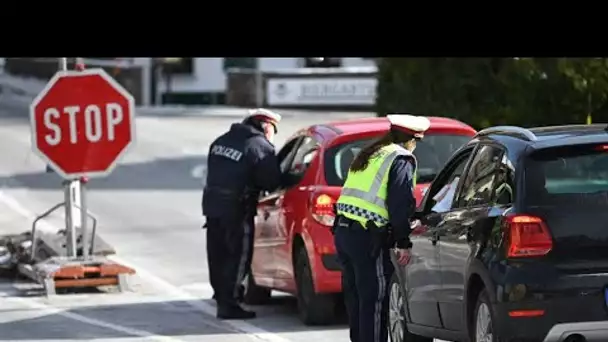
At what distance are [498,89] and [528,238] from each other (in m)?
13.2

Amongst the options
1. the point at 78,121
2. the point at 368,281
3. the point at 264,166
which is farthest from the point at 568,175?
the point at 78,121

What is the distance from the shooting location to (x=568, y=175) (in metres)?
8.38

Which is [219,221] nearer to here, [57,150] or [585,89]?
[57,150]

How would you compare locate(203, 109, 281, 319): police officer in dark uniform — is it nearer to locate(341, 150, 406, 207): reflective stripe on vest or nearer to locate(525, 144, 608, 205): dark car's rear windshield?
locate(341, 150, 406, 207): reflective stripe on vest

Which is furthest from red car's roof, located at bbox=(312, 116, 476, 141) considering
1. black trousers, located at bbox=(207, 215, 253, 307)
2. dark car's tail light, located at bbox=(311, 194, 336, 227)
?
black trousers, located at bbox=(207, 215, 253, 307)

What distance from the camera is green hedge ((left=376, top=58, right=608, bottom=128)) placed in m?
19.7

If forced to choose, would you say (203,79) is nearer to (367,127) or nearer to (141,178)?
(141,178)

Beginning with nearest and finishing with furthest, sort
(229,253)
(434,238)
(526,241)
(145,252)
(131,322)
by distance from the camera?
1. (526,241)
2. (434,238)
3. (131,322)
4. (229,253)
5. (145,252)

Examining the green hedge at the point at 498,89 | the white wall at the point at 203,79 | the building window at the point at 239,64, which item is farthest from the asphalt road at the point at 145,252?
the white wall at the point at 203,79

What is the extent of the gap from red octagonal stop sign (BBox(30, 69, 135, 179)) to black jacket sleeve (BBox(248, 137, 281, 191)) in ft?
9.38

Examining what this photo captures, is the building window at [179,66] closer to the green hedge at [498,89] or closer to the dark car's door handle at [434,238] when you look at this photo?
the green hedge at [498,89]

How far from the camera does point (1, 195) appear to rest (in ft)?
76.8

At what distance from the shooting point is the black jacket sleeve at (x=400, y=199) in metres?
9.13
